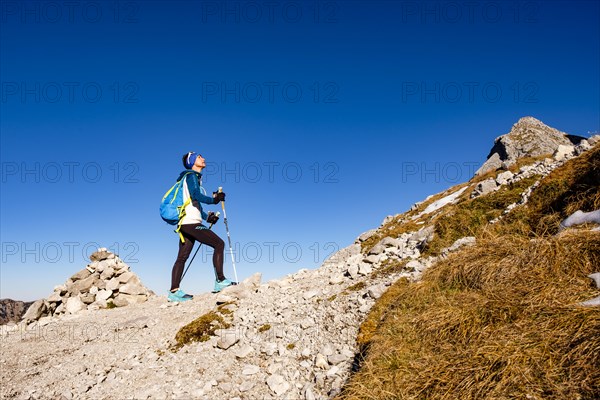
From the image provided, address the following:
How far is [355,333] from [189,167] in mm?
8549

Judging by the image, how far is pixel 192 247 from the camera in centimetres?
1235

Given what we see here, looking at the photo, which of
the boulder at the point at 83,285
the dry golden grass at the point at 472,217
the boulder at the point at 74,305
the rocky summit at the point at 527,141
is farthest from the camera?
the rocky summit at the point at 527,141

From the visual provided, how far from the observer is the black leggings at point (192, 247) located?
12094 millimetres

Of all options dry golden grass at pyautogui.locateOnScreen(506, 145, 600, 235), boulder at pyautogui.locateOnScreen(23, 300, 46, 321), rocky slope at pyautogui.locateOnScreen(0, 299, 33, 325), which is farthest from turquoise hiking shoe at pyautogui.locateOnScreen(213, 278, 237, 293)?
rocky slope at pyautogui.locateOnScreen(0, 299, 33, 325)

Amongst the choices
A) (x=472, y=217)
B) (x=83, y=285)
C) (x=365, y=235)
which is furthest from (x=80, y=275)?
(x=472, y=217)

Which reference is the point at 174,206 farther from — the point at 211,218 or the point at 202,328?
the point at 202,328

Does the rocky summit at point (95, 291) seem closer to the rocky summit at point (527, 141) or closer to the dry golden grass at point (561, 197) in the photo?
the dry golden grass at point (561, 197)

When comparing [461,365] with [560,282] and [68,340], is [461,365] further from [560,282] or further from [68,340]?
[68,340]

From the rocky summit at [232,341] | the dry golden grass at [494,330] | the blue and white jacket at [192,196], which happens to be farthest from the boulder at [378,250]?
the blue and white jacket at [192,196]

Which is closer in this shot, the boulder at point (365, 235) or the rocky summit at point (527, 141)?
the boulder at point (365, 235)

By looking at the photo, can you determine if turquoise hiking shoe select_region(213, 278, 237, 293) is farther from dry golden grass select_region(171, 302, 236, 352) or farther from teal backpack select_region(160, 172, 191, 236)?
dry golden grass select_region(171, 302, 236, 352)

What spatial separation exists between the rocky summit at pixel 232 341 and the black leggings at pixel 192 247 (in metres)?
0.87

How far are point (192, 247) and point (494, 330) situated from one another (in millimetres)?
9889

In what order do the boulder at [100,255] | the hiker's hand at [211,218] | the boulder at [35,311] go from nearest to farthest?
1. the hiker's hand at [211,218]
2. the boulder at [35,311]
3. the boulder at [100,255]
